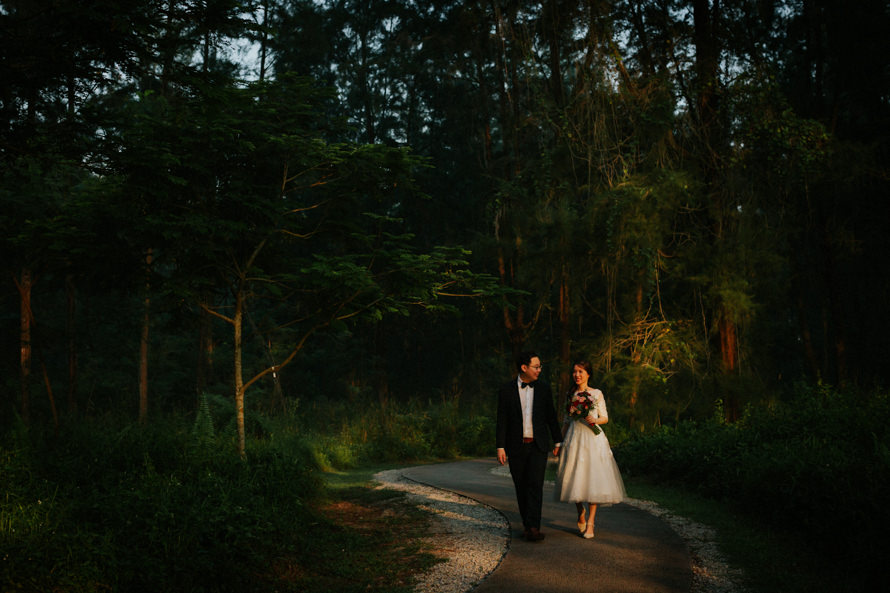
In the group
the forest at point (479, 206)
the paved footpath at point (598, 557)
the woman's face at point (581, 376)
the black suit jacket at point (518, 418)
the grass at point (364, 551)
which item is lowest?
the grass at point (364, 551)

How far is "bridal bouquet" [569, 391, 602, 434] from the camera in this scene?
24.5 feet

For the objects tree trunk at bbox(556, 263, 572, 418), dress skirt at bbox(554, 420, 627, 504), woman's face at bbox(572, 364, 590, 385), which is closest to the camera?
dress skirt at bbox(554, 420, 627, 504)

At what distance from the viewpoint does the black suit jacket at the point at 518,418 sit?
7.50 metres

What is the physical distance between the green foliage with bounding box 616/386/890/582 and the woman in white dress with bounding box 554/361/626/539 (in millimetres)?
2138

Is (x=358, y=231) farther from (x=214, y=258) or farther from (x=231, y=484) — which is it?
(x=231, y=484)

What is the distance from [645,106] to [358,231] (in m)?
8.21

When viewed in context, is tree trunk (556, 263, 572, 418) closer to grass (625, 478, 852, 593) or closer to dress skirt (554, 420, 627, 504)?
grass (625, 478, 852, 593)

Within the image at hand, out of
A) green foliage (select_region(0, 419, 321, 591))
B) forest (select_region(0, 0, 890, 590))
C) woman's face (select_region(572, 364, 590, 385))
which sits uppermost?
forest (select_region(0, 0, 890, 590))

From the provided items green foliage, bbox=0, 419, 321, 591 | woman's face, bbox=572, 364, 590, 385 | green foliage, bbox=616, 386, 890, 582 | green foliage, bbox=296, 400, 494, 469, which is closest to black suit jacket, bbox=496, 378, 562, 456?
woman's face, bbox=572, 364, 590, 385

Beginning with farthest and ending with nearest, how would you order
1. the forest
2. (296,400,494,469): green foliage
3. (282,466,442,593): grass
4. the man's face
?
(296,400,494,469): green foliage
the forest
the man's face
(282,466,442,593): grass

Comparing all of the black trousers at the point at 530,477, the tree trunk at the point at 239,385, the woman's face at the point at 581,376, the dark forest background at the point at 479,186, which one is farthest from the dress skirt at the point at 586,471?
the tree trunk at the point at 239,385

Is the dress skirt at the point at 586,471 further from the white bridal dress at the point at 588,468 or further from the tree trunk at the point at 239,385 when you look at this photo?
the tree trunk at the point at 239,385

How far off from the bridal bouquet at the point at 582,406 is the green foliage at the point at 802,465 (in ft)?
8.30

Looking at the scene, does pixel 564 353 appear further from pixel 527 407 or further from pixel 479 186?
pixel 527 407
